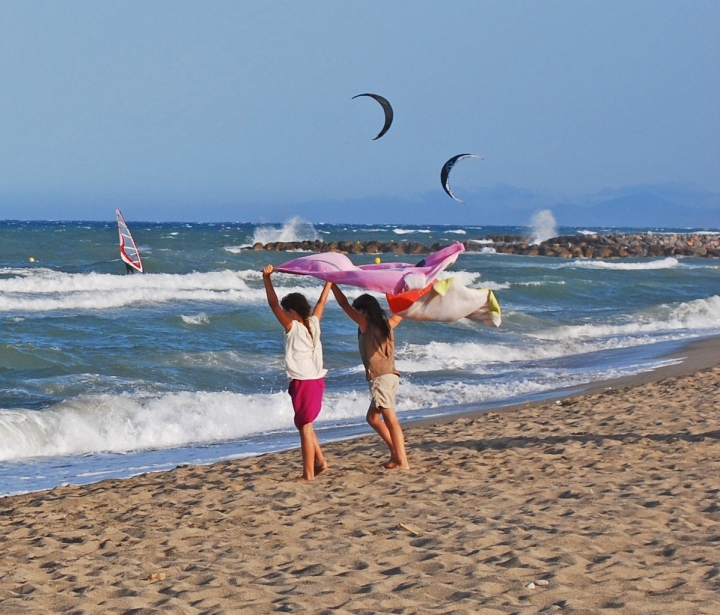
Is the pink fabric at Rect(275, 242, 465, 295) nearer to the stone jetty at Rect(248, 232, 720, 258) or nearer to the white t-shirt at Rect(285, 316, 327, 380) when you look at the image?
the white t-shirt at Rect(285, 316, 327, 380)

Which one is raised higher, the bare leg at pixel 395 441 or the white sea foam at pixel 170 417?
the bare leg at pixel 395 441

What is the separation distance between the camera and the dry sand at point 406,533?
4141 mm

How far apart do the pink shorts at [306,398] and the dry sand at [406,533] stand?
482 mm

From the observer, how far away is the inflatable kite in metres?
6.70

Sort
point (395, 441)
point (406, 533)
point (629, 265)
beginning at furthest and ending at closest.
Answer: point (629, 265)
point (395, 441)
point (406, 533)

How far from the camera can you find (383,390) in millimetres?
6699

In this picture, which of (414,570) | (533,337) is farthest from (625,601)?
(533,337)

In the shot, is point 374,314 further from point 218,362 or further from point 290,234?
point 290,234

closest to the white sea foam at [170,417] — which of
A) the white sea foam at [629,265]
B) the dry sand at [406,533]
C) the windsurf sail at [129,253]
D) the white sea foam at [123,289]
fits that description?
the dry sand at [406,533]

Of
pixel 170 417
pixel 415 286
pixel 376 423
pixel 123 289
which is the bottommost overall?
pixel 170 417

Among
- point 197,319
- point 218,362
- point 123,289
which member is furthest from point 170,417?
point 123,289

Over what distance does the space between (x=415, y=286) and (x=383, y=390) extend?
0.76 metres

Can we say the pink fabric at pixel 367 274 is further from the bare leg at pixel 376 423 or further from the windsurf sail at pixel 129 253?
the windsurf sail at pixel 129 253

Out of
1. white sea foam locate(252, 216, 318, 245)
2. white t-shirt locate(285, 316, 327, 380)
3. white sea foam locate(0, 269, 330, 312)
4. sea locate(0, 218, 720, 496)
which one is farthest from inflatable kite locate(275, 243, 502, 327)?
white sea foam locate(252, 216, 318, 245)
